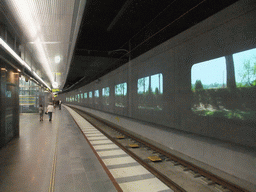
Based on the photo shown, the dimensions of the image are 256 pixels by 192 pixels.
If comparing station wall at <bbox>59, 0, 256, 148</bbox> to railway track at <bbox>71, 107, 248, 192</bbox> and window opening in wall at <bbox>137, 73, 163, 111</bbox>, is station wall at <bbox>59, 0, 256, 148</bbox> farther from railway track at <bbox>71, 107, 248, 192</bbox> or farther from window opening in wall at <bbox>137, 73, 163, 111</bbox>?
railway track at <bbox>71, 107, 248, 192</bbox>

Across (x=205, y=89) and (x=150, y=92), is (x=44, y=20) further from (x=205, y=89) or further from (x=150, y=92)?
(x=150, y=92)

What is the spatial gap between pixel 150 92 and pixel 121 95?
485 cm

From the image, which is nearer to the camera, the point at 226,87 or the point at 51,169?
the point at 51,169

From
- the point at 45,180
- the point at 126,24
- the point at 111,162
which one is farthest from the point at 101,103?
the point at 45,180

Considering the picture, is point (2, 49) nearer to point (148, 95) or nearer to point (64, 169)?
point (64, 169)

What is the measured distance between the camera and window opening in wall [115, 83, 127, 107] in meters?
12.5

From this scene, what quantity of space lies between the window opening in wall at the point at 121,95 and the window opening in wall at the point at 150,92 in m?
2.53

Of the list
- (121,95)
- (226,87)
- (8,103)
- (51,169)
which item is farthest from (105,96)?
(226,87)

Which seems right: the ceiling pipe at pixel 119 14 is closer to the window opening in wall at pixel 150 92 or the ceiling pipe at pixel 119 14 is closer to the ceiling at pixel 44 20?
the ceiling at pixel 44 20

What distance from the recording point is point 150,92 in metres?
8.62

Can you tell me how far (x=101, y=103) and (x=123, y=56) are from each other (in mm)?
9228

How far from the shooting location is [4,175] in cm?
350

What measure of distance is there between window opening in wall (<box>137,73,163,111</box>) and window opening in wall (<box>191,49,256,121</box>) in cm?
219

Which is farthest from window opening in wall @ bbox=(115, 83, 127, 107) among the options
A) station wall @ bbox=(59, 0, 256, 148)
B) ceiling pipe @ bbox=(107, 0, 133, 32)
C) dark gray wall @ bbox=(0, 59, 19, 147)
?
dark gray wall @ bbox=(0, 59, 19, 147)
